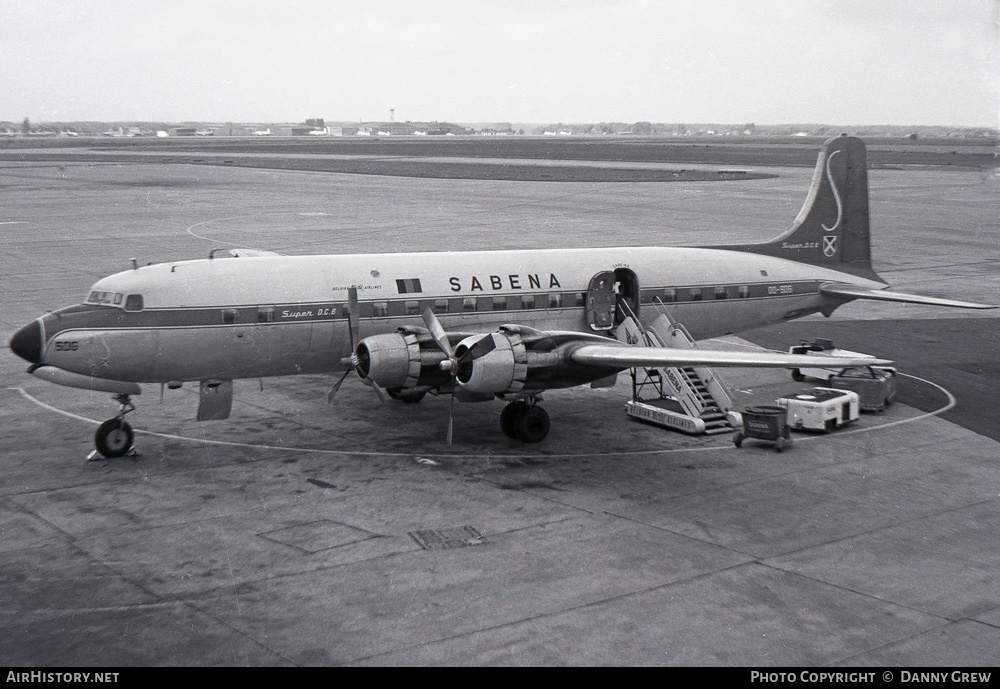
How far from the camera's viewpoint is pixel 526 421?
2083 centimetres

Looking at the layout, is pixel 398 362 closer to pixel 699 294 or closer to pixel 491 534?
pixel 491 534

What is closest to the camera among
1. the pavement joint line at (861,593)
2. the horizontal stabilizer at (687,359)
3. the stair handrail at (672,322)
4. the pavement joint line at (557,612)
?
the pavement joint line at (557,612)

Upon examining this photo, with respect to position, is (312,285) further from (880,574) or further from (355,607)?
(880,574)

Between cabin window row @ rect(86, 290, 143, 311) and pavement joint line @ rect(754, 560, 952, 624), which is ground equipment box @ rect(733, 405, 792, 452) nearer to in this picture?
pavement joint line @ rect(754, 560, 952, 624)

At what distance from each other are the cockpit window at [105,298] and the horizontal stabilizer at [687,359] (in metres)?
9.48

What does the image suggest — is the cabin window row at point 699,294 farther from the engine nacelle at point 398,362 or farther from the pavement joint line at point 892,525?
the pavement joint line at point 892,525

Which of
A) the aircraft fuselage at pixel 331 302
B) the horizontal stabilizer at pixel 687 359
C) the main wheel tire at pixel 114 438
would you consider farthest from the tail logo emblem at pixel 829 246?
the main wheel tire at pixel 114 438

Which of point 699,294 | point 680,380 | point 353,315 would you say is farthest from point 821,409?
point 353,315

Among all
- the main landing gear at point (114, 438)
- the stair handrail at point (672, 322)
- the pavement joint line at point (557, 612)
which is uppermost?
the stair handrail at point (672, 322)

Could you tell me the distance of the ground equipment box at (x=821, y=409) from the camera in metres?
21.8

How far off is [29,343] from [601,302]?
1293 centimetres

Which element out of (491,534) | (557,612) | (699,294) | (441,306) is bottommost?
(557,612)

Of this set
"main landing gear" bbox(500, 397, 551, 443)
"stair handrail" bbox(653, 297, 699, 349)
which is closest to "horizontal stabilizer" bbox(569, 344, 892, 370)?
"main landing gear" bbox(500, 397, 551, 443)
